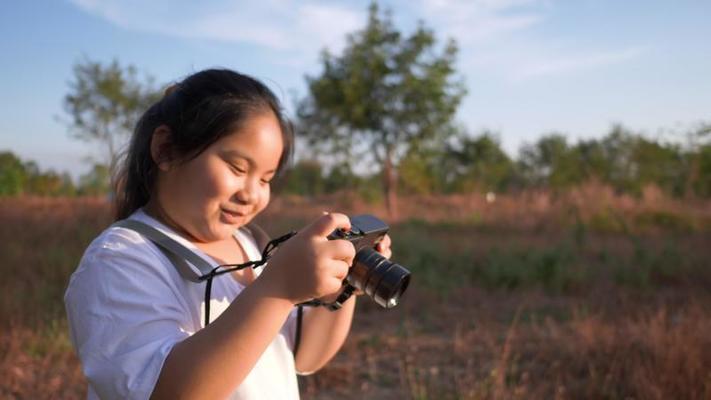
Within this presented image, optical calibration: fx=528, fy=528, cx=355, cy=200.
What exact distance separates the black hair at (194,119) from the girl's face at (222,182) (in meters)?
0.03

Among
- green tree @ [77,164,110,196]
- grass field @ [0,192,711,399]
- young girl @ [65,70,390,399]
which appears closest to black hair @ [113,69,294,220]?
young girl @ [65,70,390,399]

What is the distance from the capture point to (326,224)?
2.84 ft

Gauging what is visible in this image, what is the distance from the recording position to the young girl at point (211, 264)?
774 millimetres

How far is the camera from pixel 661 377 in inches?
94.8

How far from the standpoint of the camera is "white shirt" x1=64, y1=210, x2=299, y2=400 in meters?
0.77

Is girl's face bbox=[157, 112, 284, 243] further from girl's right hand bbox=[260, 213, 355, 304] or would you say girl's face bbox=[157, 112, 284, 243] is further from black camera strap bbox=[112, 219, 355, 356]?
girl's right hand bbox=[260, 213, 355, 304]

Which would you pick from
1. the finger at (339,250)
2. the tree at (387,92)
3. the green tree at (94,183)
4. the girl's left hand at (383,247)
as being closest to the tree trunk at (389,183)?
the tree at (387,92)

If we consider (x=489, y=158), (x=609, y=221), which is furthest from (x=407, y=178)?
(x=609, y=221)

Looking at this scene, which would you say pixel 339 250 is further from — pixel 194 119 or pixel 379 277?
pixel 194 119

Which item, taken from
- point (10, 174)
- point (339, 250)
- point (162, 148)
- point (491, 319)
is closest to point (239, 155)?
point (162, 148)

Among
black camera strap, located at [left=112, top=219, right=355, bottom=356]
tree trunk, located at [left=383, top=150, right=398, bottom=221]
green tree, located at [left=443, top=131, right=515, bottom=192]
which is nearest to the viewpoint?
black camera strap, located at [left=112, top=219, right=355, bottom=356]

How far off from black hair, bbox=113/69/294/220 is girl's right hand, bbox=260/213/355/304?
0.30 m

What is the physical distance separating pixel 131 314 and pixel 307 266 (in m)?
0.28

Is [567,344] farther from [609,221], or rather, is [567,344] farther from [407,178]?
[407,178]
